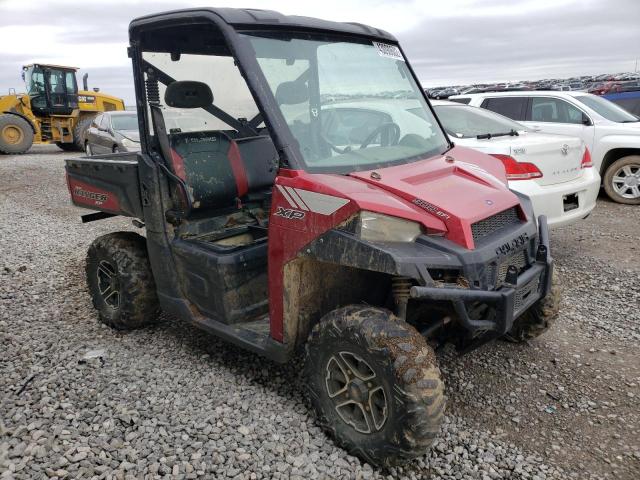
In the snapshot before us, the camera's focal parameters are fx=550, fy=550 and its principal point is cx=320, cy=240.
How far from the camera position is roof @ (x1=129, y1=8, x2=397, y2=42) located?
292 cm

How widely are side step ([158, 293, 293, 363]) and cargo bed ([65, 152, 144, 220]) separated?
691 millimetres

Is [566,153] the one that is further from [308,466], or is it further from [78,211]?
[78,211]

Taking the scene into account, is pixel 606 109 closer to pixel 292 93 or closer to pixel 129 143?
pixel 292 93

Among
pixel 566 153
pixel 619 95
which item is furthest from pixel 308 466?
pixel 619 95

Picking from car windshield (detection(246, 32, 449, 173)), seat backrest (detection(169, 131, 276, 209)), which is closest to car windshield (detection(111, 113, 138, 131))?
seat backrest (detection(169, 131, 276, 209))

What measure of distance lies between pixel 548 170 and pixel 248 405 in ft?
13.3

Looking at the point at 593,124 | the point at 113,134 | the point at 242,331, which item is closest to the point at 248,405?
the point at 242,331

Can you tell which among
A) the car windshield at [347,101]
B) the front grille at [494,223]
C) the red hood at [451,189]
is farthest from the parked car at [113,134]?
the front grille at [494,223]

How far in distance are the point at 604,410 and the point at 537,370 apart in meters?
0.52

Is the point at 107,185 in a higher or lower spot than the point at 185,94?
lower

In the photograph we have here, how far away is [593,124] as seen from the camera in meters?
8.97

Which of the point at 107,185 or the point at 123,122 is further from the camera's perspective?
the point at 123,122

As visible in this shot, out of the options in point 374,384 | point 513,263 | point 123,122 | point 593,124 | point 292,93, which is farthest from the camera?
point 123,122

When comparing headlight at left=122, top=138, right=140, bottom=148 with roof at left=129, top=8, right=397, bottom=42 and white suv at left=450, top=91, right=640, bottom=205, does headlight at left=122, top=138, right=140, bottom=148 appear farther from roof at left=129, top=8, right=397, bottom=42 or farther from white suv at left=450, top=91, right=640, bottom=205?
roof at left=129, top=8, right=397, bottom=42
